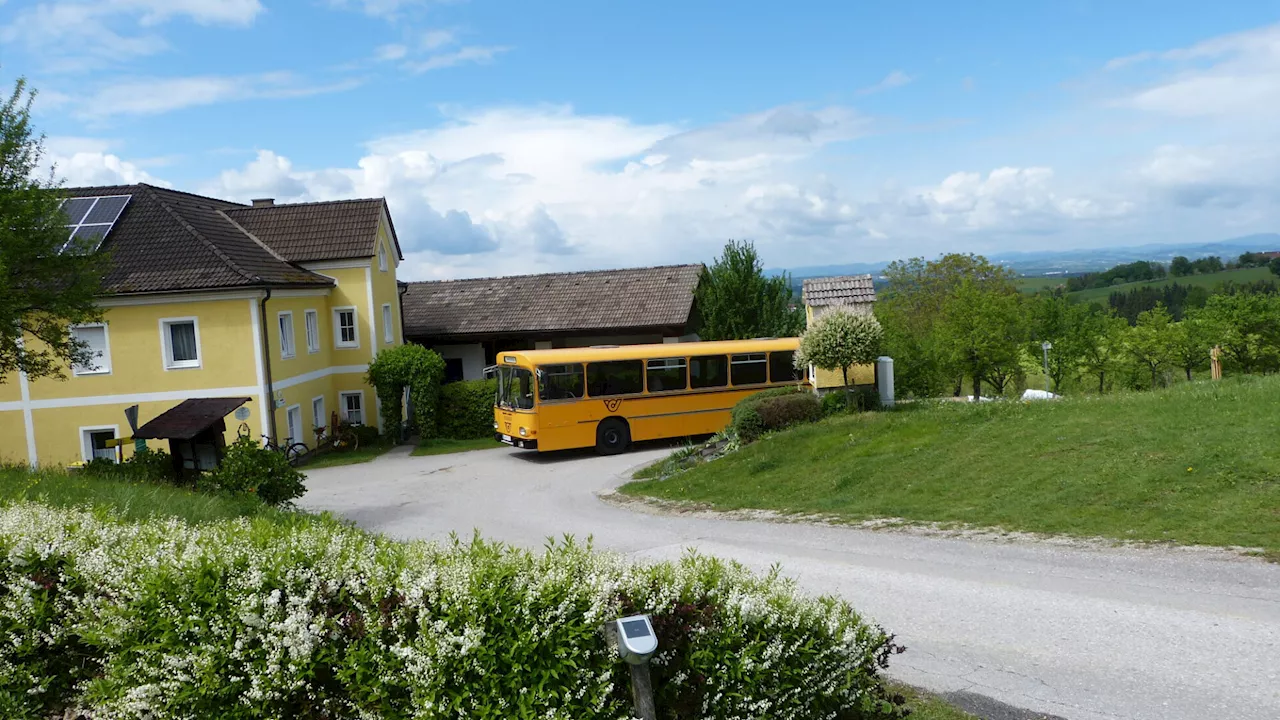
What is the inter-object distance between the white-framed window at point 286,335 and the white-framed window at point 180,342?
2294mm

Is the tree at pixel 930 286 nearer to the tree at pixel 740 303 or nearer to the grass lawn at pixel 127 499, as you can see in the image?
the tree at pixel 740 303

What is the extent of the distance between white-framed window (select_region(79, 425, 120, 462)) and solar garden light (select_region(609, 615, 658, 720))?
2538 cm

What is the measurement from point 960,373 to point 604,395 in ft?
82.6

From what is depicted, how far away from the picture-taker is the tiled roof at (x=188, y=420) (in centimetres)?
1642

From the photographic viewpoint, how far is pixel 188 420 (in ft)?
55.3

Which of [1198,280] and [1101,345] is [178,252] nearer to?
[1101,345]

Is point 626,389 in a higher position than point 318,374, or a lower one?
lower

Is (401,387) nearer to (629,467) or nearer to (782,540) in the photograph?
(629,467)

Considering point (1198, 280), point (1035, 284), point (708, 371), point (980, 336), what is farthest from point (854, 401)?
point (1035, 284)

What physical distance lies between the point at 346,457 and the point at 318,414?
8.81ft

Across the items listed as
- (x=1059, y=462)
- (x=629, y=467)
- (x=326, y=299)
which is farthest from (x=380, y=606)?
(x=326, y=299)

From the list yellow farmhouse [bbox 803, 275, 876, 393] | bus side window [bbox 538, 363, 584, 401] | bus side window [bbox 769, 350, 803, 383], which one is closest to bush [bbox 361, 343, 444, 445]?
bus side window [bbox 538, 363, 584, 401]

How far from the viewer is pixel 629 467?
72.9 feet

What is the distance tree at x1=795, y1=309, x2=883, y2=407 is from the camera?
1975cm
